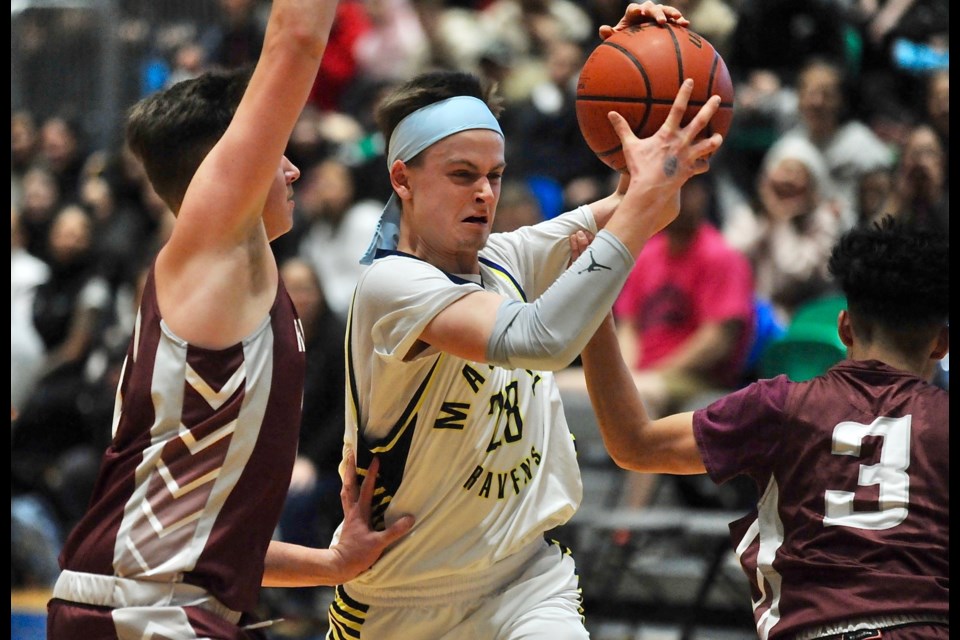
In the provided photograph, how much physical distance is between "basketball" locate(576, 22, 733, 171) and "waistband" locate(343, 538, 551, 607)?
3.98 feet

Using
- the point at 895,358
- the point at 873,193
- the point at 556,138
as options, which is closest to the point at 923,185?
the point at 873,193

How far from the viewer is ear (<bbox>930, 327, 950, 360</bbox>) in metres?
3.79

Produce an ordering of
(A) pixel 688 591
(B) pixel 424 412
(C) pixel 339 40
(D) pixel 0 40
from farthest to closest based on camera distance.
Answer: (C) pixel 339 40 → (A) pixel 688 591 → (D) pixel 0 40 → (B) pixel 424 412

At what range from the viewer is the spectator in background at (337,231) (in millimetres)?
10000

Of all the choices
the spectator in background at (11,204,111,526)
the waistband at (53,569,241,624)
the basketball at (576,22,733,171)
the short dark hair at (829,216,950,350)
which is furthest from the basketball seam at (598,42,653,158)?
the spectator in background at (11,204,111,526)

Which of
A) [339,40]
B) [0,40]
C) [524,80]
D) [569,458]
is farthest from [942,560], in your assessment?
[339,40]

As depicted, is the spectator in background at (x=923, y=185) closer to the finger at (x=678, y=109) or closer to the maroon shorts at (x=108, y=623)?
the finger at (x=678, y=109)

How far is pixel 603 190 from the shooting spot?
9523 millimetres

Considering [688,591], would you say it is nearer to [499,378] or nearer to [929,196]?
[929,196]

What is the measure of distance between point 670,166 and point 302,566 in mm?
1579

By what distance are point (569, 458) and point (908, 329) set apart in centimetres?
105

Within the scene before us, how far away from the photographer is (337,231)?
1010cm

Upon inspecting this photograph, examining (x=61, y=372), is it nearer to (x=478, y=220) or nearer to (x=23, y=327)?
(x=23, y=327)

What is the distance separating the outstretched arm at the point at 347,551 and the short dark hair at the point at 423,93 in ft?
3.35
